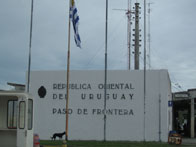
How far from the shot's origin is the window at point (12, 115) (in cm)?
1444

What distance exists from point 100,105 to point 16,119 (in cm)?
1290

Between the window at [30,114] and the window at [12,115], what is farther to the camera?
the window at [12,115]

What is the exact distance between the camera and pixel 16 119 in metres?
14.4

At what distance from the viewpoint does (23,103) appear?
13516 mm

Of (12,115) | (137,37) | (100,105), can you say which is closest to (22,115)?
(12,115)

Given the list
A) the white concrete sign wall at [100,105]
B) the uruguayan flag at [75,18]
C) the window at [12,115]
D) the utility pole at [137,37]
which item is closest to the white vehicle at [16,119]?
the window at [12,115]

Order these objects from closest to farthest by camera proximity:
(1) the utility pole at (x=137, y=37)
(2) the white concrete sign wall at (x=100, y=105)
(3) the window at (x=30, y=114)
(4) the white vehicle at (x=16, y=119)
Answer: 1. (4) the white vehicle at (x=16, y=119)
2. (3) the window at (x=30, y=114)
3. (2) the white concrete sign wall at (x=100, y=105)
4. (1) the utility pole at (x=137, y=37)

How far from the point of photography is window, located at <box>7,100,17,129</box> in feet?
47.4

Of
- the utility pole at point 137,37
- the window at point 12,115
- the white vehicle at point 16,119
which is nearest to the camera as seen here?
the white vehicle at point 16,119

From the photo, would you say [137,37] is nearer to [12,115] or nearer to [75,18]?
[75,18]

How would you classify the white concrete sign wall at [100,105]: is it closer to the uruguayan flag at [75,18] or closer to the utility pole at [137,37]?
the uruguayan flag at [75,18]

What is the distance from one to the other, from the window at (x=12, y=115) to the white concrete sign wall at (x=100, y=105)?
12642mm

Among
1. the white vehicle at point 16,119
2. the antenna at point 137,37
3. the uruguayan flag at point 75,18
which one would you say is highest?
the antenna at point 137,37

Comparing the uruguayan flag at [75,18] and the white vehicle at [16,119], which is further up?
the uruguayan flag at [75,18]
